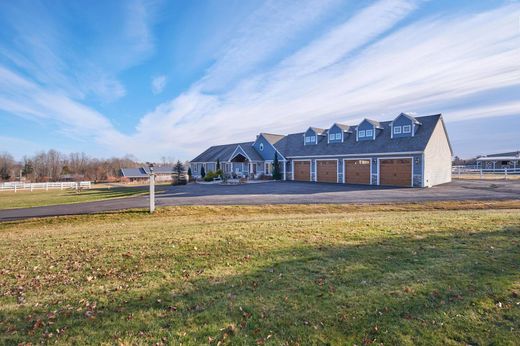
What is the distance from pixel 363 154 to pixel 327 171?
474 cm

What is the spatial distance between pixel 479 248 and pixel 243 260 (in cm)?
513

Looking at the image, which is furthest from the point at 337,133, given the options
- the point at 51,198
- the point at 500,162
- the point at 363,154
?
the point at 500,162

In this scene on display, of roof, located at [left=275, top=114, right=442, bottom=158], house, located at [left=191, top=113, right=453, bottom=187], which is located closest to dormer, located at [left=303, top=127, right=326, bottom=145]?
house, located at [left=191, top=113, right=453, bottom=187]

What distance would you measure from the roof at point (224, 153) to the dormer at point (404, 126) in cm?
1794

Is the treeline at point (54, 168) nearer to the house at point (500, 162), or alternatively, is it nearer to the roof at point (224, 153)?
the roof at point (224, 153)

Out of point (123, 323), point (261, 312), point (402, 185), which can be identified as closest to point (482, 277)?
point (261, 312)

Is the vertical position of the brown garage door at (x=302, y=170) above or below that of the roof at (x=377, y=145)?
below

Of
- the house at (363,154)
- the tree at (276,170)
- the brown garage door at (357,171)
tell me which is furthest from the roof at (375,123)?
the tree at (276,170)

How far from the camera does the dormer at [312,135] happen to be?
34406 millimetres

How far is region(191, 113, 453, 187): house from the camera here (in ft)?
79.9

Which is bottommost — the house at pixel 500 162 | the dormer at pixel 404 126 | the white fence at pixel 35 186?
the white fence at pixel 35 186

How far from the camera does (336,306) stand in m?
3.74

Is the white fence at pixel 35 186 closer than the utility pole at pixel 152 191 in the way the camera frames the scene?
No

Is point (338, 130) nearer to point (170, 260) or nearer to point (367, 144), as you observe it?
point (367, 144)
